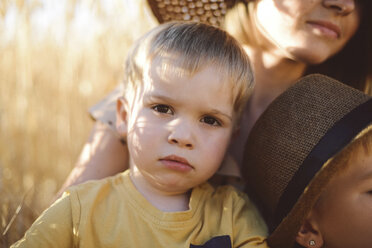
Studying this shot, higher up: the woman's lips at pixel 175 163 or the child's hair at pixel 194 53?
the child's hair at pixel 194 53

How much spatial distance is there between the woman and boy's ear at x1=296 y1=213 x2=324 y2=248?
0.38 metres

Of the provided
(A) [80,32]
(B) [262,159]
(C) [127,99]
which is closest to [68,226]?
(C) [127,99]

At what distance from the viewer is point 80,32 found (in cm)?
265

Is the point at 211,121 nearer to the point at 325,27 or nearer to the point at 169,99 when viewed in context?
the point at 169,99

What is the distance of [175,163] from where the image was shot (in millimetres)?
1271

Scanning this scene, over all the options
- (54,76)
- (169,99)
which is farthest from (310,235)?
(54,76)

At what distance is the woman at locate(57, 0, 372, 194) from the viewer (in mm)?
1645

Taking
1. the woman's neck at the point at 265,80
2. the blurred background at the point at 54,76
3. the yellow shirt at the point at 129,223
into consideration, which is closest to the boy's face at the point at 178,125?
the yellow shirt at the point at 129,223

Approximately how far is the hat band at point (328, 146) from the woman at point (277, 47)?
0.44 metres

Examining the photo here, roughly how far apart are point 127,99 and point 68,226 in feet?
1.68

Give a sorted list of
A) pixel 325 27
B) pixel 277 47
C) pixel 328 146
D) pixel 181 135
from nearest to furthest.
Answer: pixel 328 146
pixel 181 135
pixel 325 27
pixel 277 47

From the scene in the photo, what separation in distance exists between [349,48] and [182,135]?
122cm

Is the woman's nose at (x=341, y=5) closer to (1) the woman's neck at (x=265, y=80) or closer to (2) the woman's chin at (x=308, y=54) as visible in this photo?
(2) the woman's chin at (x=308, y=54)

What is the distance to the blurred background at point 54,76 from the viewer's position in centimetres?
250
